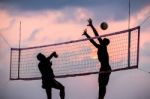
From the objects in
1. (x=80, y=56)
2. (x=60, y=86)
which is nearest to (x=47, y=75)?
(x=60, y=86)

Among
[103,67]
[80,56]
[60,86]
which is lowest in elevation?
[60,86]

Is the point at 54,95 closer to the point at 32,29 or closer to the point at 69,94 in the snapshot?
the point at 69,94

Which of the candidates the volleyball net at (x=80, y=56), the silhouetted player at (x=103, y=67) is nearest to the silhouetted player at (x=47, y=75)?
the volleyball net at (x=80, y=56)

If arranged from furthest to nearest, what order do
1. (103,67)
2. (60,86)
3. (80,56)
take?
(80,56) < (60,86) < (103,67)

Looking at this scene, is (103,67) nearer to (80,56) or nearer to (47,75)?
(47,75)

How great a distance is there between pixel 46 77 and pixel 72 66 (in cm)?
78

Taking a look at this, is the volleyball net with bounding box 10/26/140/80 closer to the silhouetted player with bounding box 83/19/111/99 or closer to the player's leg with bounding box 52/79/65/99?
the player's leg with bounding box 52/79/65/99

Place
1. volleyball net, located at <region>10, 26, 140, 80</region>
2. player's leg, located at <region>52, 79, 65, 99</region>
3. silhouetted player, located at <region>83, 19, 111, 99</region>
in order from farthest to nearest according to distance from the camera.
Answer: volleyball net, located at <region>10, 26, 140, 80</region> → player's leg, located at <region>52, 79, 65, 99</region> → silhouetted player, located at <region>83, 19, 111, 99</region>

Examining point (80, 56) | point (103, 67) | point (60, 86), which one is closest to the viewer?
point (103, 67)

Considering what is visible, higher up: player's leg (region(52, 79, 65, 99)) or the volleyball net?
the volleyball net

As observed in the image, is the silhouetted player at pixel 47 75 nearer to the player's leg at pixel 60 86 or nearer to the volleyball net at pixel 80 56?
the player's leg at pixel 60 86

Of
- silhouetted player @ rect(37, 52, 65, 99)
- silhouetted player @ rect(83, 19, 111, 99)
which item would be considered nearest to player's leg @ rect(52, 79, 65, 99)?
silhouetted player @ rect(37, 52, 65, 99)

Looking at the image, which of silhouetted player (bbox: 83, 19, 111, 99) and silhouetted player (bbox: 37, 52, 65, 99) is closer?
silhouetted player (bbox: 83, 19, 111, 99)

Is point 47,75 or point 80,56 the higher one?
point 80,56
